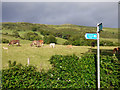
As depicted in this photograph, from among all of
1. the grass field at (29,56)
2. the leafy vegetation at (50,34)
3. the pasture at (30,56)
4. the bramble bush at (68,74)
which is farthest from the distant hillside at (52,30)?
the bramble bush at (68,74)

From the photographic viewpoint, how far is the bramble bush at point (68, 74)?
6395 mm

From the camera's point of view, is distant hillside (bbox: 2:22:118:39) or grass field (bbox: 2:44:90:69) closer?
grass field (bbox: 2:44:90:69)

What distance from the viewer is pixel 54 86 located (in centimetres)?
667

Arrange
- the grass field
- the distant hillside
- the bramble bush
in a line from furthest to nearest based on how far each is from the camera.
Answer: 1. the distant hillside
2. the grass field
3. the bramble bush

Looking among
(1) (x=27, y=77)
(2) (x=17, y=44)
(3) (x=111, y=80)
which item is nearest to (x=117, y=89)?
(3) (x=111, y=80)

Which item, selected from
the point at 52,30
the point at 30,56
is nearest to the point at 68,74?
the point at 30,56

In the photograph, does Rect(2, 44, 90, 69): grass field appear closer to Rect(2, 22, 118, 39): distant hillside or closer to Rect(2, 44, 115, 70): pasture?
Rect(2, 44, 115, 70): pasture

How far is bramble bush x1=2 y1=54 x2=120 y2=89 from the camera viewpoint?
639 cm

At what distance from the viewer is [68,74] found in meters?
6.86

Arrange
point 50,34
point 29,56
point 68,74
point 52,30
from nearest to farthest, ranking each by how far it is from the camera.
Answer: point 68,74 → point 29,56 → point 50,34 → point 52,30

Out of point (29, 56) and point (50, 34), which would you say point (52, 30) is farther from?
point (29, 56)

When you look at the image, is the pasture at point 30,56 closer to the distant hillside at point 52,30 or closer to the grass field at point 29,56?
the grass field at point 29,56

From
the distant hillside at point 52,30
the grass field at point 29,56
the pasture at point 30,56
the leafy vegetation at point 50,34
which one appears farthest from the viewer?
the distant hillside at point 52,30

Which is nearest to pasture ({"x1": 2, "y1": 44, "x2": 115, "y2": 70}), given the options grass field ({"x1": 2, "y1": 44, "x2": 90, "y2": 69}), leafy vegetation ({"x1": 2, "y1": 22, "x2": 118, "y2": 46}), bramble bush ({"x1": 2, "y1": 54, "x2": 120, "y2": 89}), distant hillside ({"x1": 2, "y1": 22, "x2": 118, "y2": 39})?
grass field ({"x1": 2, "y1": 44, "x2": 90, "y2": 69})
